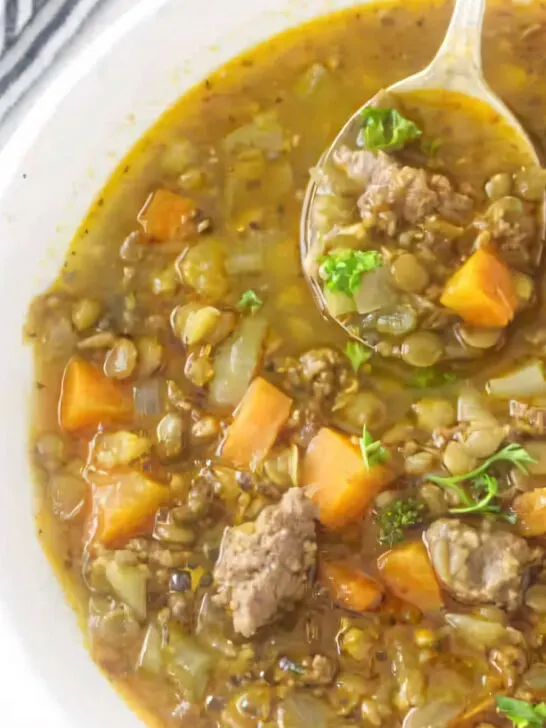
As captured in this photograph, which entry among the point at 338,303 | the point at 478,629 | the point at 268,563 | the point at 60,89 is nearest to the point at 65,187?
the point at 60,89

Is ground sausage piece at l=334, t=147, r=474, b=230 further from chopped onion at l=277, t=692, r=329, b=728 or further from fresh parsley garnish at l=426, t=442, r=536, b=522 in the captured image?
chopped onion at l=277, t=692, r=329, b=728

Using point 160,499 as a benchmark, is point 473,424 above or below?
below

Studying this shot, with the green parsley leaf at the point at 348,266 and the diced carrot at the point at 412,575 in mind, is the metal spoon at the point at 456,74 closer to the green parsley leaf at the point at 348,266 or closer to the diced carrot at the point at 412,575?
the green parsley leaf at the point at 348,266

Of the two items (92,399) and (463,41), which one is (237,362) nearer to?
(92,399)

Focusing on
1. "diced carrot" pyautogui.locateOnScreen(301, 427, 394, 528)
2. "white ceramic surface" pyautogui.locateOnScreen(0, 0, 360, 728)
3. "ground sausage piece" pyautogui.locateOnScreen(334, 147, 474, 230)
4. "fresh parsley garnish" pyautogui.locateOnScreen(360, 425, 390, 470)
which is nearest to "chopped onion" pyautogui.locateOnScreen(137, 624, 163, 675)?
"white ceramic surface" pyautogui.locateOnScreen(0, 0, 360, 728)

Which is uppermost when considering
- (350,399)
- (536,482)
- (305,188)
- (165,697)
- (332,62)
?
(332,62)

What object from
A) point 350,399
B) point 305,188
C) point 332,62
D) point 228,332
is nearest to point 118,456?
point 228,332

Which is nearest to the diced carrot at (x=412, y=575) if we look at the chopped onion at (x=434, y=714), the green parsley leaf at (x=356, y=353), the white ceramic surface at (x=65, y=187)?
the chopped onion at (x=434, y=714)

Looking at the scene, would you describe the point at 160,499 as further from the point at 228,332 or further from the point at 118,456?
the point at 228,332
